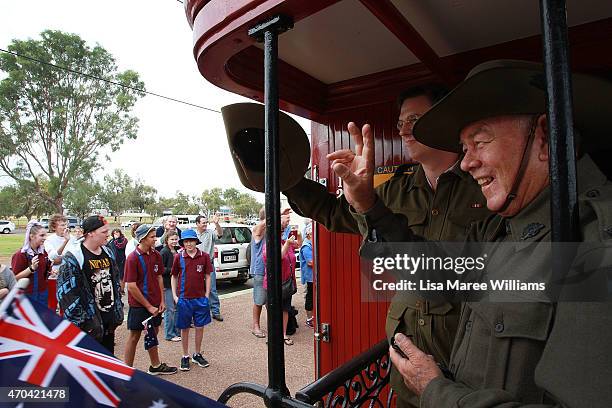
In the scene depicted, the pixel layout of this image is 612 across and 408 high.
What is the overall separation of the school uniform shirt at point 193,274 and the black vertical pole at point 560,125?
5.08m

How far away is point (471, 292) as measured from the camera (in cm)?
126

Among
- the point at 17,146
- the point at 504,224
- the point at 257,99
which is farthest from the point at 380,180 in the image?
the point at 17,146

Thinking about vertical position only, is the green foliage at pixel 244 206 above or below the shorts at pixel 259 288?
above

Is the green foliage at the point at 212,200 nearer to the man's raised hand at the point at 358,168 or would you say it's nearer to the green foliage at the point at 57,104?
the green foliage at the point at 57,104

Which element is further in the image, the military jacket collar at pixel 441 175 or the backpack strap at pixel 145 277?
the backpack strap at pixel 145 277

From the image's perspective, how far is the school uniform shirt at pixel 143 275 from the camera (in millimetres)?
4656

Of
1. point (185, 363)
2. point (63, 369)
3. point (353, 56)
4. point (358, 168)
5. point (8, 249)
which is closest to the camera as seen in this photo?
point (63, 369)

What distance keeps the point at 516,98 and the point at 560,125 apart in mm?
367

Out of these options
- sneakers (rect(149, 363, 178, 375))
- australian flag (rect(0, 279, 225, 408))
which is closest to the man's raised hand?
australian flag (rect(0, 279, 225, 408))

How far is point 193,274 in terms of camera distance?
17.6 ft

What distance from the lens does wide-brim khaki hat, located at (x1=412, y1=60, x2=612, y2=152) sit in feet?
3.44

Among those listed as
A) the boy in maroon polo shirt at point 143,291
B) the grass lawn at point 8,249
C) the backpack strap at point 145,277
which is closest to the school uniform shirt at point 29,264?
the boy in maroon polo shirt at point 143,291

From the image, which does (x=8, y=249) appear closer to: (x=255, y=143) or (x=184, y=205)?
(x=255, y=143)

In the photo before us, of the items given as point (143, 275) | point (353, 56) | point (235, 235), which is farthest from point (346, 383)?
point (235, 235)
